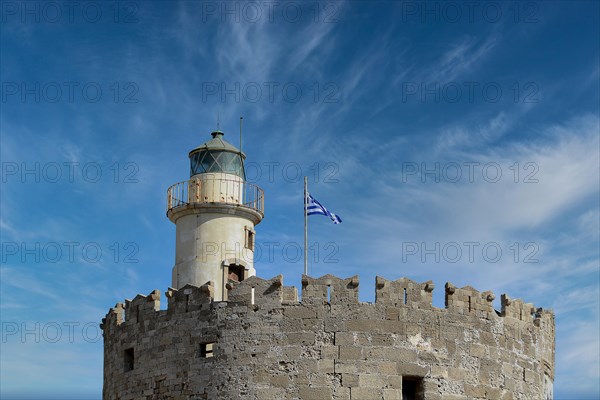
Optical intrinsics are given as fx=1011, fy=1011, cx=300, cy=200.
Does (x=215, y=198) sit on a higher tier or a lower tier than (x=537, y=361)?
higher

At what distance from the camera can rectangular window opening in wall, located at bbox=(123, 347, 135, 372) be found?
21.5 metres

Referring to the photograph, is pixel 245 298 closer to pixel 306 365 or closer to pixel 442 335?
pixel 306 365

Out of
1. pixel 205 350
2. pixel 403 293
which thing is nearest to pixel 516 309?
pixel 403 293

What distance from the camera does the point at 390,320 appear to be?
19.7 metres

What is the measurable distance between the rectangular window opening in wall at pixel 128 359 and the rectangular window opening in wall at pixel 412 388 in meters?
5.85

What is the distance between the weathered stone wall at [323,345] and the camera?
1928cm

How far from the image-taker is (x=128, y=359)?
2161cm

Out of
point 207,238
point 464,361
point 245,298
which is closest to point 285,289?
point 245,298

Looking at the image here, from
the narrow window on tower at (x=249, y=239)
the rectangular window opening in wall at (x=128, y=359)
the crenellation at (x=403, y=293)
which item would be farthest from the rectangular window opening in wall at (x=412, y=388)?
the narrow window on tower at (x=249, y=239)

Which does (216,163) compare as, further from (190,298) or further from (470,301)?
(470,301)

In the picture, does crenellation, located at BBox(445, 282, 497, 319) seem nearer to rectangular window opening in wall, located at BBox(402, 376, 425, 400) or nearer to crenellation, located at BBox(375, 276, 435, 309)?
crenellation, located at BBox(375, 276, 435, 309)

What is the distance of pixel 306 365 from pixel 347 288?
5.63 feet

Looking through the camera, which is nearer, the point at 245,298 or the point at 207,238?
the point at 245,298

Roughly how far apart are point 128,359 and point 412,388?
613 centimetres
